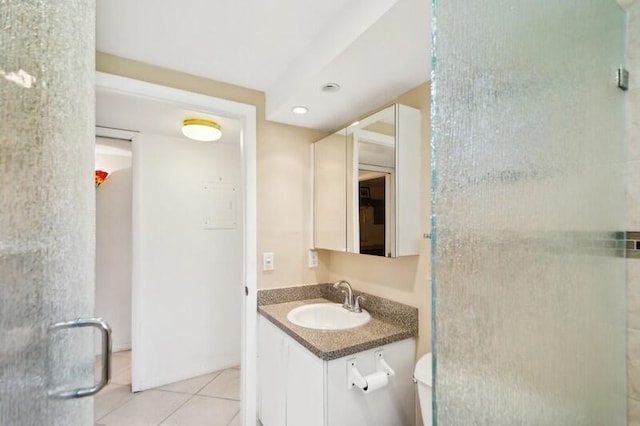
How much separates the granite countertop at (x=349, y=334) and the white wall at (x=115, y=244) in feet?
7.15

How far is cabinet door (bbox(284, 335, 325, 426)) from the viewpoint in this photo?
1.31 m

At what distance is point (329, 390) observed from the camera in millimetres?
1292

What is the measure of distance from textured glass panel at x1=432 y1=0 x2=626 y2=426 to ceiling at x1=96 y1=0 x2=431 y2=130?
562 mm

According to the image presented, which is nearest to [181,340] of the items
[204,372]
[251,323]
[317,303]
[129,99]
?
[204,372]

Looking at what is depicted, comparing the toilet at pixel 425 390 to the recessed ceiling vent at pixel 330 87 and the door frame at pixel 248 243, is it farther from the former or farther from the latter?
the recessed ceiling vent at pixel 330 87

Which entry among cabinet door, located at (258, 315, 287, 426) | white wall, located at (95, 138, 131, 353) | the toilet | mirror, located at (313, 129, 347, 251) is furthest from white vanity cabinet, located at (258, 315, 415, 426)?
white wall, located at (95, 138, 131, 353)

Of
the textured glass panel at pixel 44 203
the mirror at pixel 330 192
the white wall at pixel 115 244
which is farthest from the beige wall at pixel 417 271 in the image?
the white wall at pixel 115 244

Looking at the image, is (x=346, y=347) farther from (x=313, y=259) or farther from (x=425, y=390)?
(x=313, y=259)

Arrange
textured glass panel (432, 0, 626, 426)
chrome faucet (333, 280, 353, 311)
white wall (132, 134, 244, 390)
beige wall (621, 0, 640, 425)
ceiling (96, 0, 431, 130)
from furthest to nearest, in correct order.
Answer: white wall (132, 134, 244, 390) < chrome faucet (333, 280, 353, 311) < ceiling (96, 0, 431, 130) < beige wall (621, 0, 640, 425) < textured glass panel (432, 0, 626, 426)

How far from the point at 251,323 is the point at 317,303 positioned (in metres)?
0.45

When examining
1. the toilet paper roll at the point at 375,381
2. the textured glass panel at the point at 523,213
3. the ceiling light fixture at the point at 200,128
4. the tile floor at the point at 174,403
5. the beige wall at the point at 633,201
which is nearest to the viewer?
the textured glass panel at the point at 523,213

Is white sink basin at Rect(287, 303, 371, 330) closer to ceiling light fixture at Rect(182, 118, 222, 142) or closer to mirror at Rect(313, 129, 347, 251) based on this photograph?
mirror at Rect(313, 129, 347, 251)

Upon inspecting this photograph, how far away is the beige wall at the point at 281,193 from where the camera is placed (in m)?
1.93

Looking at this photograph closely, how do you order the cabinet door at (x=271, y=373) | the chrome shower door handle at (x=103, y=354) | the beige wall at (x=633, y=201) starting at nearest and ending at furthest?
the chrome shower door handle at (x=103, y=354) < the beige wall at (x=633, y=201) < the cabinet door at (x=271, y=373)
